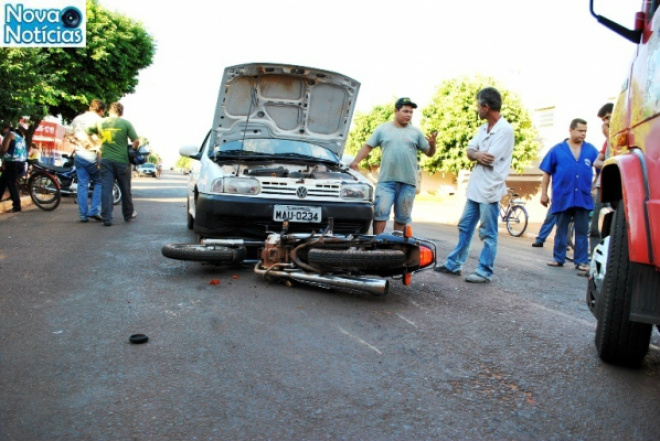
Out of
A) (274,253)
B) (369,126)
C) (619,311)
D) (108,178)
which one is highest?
(369,126)

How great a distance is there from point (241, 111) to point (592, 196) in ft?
15.1

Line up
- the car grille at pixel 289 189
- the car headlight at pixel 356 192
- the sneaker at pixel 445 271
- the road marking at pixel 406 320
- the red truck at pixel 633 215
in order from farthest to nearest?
the sneaker at pixel 445 271, the car headlight at pixel 356 192, the car grille at pixel 289 189, the road marking at pixel 406 320, the red truck at pixel 633 215

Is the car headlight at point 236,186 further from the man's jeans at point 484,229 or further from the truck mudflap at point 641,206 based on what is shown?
the truck mudflap at point 641,206

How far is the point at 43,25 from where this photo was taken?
620 inches

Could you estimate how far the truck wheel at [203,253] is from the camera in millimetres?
4910

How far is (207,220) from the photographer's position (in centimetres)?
531

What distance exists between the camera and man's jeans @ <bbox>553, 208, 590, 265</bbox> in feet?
23.1


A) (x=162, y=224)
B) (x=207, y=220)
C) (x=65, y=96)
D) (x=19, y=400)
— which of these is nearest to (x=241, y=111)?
(x=207, y=220)

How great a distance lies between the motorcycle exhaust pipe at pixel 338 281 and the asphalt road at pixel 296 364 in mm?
107

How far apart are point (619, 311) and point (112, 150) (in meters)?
7.48

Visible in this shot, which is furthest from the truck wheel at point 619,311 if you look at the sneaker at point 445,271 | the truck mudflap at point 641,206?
the sneaker at point 445,271

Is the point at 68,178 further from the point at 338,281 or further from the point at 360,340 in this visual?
the point at 360,340

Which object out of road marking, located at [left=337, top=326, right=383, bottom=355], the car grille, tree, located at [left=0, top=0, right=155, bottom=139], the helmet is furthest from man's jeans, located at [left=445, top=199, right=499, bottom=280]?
tree, located at [left=0, top=0, right=155, bottom=139]

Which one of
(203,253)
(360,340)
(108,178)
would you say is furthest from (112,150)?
(360,340)
